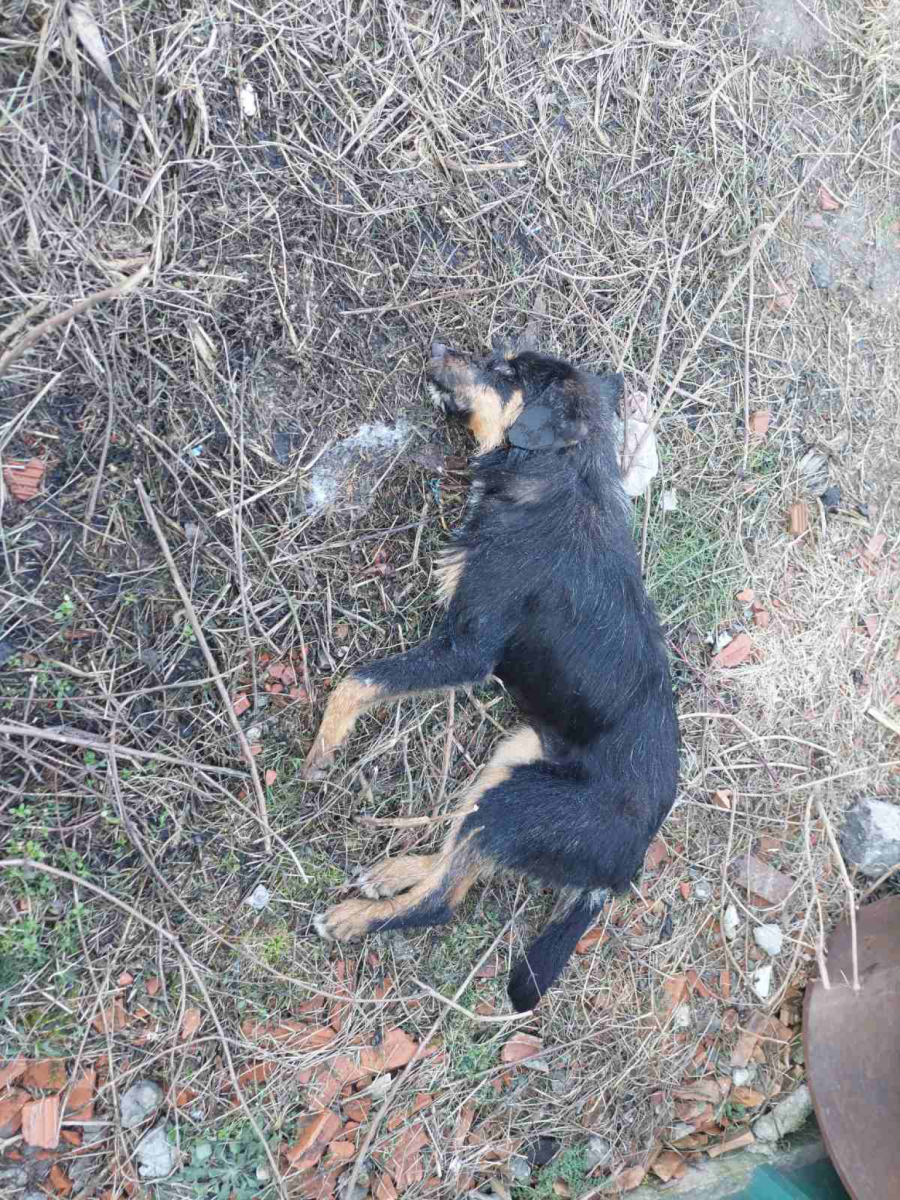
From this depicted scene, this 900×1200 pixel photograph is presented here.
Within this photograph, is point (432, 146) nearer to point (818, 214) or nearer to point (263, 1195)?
point (818, 214)

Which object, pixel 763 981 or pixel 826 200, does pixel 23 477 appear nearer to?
pixel 763 981

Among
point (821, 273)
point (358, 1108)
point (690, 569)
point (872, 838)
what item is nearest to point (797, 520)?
point (690, 569)

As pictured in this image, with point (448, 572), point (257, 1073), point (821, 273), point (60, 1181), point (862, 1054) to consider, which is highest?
point (821, 273)

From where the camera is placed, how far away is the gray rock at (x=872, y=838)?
4.18 meters

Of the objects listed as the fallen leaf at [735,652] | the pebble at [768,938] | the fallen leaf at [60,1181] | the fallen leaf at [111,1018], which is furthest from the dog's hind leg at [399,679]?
the pebble at [768,938]

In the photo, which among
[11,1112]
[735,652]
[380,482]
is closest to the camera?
[11,1112]

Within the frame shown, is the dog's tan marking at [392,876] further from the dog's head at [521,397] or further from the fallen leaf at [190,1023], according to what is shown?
the dog's head at [521,397]

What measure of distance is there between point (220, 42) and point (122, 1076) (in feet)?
13.3

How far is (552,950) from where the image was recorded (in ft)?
11.1

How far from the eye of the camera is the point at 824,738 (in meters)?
4.25

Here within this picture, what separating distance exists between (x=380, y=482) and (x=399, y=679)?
910 millimetres

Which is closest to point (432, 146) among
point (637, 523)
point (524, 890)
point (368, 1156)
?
point (637, 523)

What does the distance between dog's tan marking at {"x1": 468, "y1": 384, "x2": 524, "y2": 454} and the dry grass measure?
0.87 feet

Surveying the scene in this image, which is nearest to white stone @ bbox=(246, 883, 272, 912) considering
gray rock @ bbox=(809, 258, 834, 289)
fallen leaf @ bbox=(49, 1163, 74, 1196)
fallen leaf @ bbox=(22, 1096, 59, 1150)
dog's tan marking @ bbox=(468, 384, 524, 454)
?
fallen leaf @ bbox=(22, 1096, 59, 1150)
